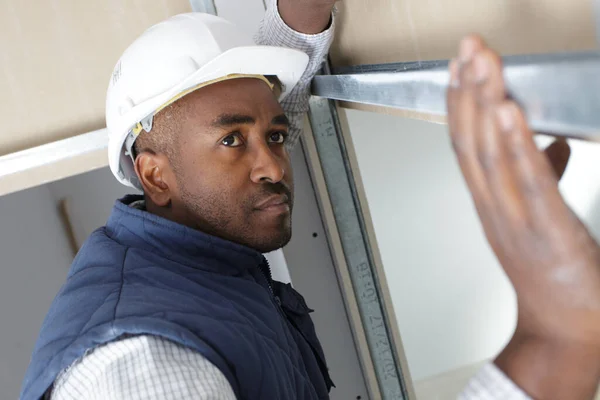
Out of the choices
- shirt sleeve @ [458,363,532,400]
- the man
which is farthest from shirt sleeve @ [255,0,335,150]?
shirt sleeve @ [458,363,532,400]

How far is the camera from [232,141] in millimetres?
1124

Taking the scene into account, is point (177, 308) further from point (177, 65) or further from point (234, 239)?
point (177, 65)

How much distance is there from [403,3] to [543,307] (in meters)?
0.56

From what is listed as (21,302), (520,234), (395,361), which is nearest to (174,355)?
(520,234)

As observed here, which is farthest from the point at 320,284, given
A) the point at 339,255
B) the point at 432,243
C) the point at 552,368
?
the point at 552,368

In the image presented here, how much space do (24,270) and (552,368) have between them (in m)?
2.27

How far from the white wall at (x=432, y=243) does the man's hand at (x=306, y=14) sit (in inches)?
14.4

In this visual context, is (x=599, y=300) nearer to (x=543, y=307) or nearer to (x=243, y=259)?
(x=543, y=307)

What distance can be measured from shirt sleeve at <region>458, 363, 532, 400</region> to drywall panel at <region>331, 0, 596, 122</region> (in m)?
0.30

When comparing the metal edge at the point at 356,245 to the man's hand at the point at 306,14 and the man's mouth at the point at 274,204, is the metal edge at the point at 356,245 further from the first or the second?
the man's mouth at the point at 274,204

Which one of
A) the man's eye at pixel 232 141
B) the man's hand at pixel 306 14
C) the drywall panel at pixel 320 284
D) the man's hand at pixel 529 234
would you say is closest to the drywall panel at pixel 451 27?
the man's hand at pixel 306 14

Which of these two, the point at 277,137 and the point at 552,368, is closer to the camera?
the point at 552,368

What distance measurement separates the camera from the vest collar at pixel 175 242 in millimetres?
1050

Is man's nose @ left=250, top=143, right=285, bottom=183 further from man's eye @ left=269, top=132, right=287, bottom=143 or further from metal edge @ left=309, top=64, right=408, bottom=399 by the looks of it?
metal edge @ left=309, top=64, right=408, bottom=399
